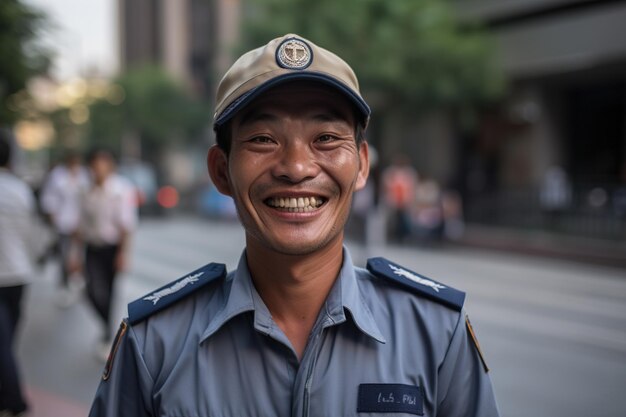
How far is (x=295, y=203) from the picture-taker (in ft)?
5.73

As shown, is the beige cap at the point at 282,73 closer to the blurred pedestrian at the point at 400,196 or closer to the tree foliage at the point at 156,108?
the blurred pedestrian at the point at 400,196

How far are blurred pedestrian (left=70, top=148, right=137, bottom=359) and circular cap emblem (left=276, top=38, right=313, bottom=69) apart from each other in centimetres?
551

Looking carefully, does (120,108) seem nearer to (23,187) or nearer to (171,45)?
(171,45)

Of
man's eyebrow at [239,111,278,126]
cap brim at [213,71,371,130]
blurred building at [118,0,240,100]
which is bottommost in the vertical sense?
man's eyebrow at [239,111,278,126]

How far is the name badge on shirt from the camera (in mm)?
1682

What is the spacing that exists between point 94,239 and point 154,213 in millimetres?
18840

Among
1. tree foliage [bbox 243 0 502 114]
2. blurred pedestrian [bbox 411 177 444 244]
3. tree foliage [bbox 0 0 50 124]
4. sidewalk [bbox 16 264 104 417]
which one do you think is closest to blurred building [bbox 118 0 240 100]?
tree foliage [bbox 243 0 502 114]

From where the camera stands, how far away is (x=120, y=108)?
46281 millimetres

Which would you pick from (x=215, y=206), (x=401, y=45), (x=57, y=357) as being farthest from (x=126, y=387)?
(x=215, y=206)

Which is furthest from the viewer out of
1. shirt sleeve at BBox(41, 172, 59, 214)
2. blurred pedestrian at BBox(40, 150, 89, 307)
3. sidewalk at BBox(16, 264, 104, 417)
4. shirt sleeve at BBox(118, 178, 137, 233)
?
shirt sleeve at BBox(41, 172, 59, 214)

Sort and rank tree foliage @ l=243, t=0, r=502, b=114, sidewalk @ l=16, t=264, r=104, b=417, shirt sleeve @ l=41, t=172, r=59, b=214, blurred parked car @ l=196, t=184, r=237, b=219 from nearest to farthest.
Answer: sidewalk @ l=16, t=264, r=104, b=417 → shirt sleeve @ l=41, t=172, r=59, b=214 → tree foliage @ l=243, t=0, r=502, b=114 → blurred parked car @ l=196, t=184, r=237, b=219

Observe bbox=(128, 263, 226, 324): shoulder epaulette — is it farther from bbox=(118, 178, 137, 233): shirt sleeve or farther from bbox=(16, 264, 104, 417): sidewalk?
bbox=(118, 178, 137, 233): shirt sleeve

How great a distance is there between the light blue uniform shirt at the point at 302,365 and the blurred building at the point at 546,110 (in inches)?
656

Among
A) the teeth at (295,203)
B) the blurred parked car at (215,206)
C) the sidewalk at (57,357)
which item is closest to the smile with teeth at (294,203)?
the teeth at (295,203)
